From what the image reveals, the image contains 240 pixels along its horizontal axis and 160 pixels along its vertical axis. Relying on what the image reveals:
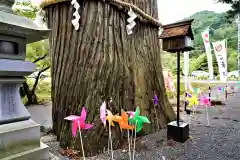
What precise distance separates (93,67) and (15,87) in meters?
0.96

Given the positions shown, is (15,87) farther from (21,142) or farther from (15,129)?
(21,142)

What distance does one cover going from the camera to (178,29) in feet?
9.11

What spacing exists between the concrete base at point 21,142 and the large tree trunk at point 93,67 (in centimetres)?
73

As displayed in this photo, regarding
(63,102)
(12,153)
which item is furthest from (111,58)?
(12,153)

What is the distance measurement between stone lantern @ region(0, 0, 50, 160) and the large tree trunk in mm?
793

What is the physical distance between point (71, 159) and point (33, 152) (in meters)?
0.64

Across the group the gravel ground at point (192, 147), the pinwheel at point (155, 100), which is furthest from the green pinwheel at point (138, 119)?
the pinwheel at point (155, 100)

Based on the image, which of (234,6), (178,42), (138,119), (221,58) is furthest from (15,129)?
(221,58)

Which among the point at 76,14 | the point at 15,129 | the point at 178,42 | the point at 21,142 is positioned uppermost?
the point at 76,14

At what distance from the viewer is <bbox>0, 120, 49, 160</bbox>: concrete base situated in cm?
151

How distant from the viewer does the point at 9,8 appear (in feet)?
4.97

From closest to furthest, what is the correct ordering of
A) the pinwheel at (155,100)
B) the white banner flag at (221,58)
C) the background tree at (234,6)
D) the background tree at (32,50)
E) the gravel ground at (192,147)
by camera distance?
the gravel ground at (192,147), the pinwheel at (155,100), the background tree at (234,6), the background tree at (32,50), the white banner flag at (221,58)

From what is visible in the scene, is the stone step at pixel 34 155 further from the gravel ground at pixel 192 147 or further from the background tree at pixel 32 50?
the background tree at pixel 32 50

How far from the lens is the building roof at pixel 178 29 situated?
2672 millimetres
